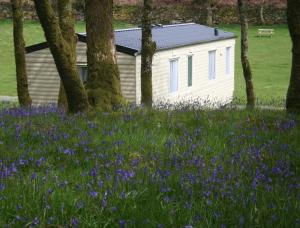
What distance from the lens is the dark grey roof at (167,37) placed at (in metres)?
25.1

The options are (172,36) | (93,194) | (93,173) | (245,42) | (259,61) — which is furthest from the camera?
(259,61)

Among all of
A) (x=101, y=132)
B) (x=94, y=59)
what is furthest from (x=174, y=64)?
(x=101, y=132)

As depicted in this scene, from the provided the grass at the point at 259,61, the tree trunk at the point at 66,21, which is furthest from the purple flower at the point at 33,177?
the grass at the point at 259,61

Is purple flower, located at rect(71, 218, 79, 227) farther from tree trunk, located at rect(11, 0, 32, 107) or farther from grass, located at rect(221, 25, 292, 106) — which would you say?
grass, located at rect(221, 25, 292, 106)

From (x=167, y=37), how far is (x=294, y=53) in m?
18.2

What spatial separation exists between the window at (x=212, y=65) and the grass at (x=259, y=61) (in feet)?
7.46

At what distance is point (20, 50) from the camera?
1897 cm

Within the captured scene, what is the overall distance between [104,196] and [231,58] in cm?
3200

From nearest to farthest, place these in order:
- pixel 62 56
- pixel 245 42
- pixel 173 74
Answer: pixel 62 56
pixel 245 42
pixel 173 74

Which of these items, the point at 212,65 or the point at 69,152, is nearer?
the point at 69,152

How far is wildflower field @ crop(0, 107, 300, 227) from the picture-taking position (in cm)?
457

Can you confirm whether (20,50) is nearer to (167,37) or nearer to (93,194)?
(167,37)

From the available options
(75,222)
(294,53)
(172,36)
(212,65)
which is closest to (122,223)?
(75,222)

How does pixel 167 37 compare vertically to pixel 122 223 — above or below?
below
